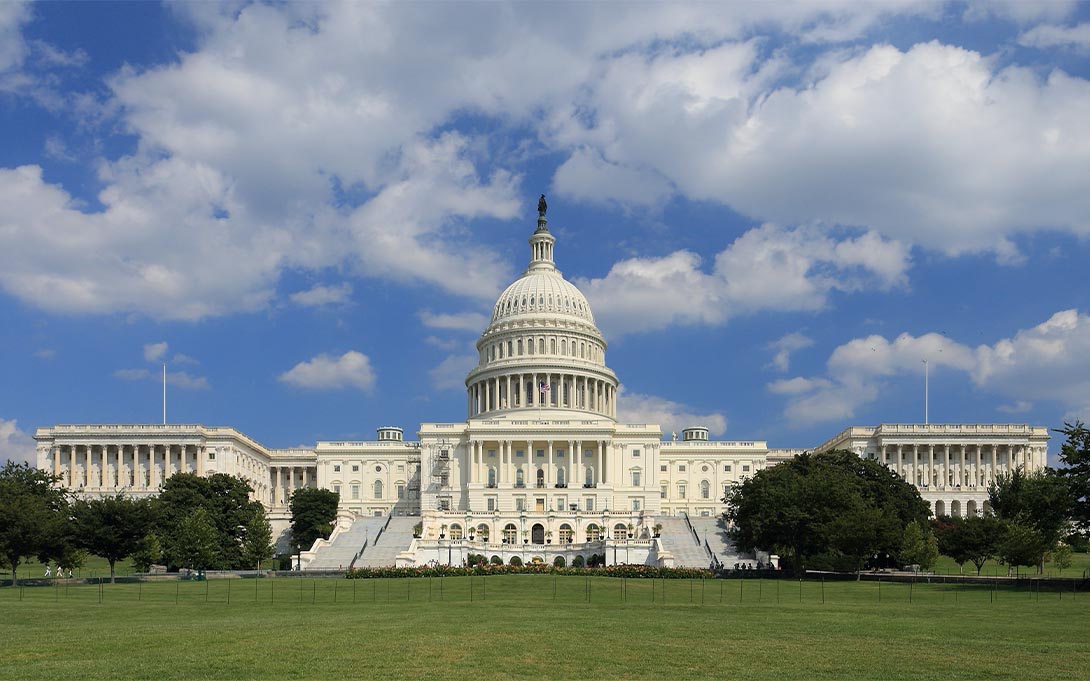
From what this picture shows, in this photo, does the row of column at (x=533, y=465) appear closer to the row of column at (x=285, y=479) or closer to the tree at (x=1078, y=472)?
the row of column at (x=285, y=479)

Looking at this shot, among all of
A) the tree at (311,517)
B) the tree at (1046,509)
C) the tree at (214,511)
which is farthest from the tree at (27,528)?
the tree at (1046,509)

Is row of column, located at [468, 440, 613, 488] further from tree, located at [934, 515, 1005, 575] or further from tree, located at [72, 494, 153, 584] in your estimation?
tree, located at [72, 494, 153, 584]

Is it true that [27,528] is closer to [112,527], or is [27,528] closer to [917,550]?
[112,527]

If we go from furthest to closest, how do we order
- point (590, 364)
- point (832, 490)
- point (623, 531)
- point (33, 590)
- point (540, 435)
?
point (590, 364)
point (540, 435)
point (623, 531)
point (832, 490)
point (33, 590)

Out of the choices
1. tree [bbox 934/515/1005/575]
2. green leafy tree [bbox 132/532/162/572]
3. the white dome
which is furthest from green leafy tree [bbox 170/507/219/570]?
the white dome

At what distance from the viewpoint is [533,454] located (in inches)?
5827

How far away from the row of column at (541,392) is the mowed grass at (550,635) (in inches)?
3804

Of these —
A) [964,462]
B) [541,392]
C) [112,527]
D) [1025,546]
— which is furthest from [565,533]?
[964,462]

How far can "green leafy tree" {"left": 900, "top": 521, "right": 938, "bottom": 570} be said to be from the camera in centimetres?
8488

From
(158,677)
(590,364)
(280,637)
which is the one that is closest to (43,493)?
(280,637)

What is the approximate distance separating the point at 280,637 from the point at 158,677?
332 inches

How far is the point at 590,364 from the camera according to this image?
165 m

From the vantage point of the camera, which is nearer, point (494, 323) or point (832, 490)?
point (832, 490)

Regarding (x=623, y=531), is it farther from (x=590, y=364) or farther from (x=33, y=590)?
(x=33, y=590)
